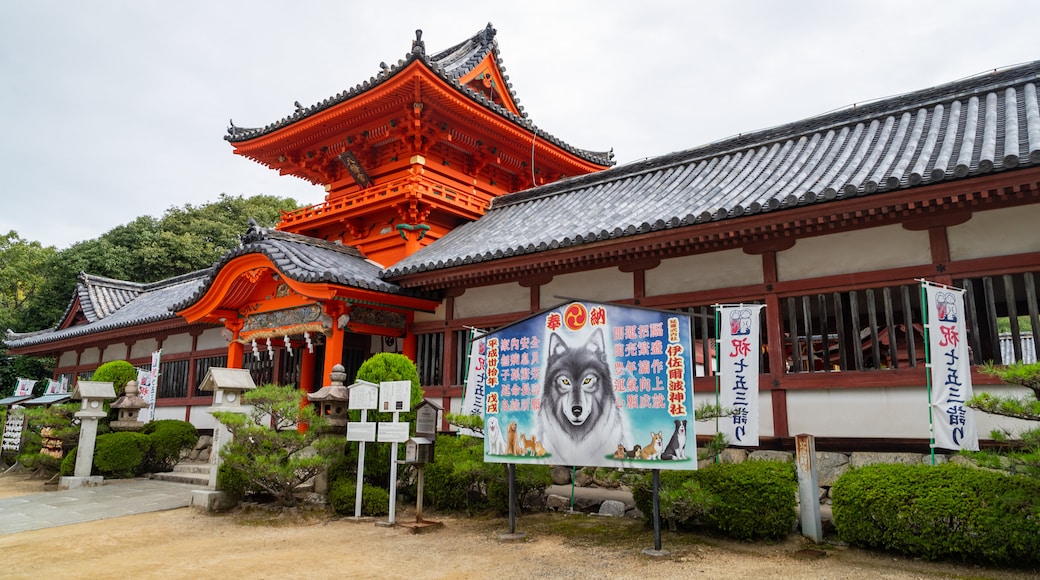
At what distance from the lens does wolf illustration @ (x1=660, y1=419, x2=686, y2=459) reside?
249 inches

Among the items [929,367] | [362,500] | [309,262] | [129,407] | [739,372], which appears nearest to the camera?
[929,367]

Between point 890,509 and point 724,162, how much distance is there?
7.58m

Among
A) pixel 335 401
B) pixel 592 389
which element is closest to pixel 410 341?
pixel 335 401

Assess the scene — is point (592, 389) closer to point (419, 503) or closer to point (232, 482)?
point (419, 503)

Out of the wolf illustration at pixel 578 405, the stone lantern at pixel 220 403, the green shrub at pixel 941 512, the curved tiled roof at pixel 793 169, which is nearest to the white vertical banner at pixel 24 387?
the stone lantern at pixel 220 403

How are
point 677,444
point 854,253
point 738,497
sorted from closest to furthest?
point 677,444 → point 738,497 → point 854,253

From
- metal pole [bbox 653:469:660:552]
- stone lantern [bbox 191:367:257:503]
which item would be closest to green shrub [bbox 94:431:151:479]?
stone lantern [bbox 191:367:257:503]

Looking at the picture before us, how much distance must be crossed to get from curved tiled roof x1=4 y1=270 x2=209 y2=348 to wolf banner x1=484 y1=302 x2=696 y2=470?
17.0 m

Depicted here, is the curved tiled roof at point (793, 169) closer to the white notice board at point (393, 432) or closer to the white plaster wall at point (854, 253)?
the white plaster wall at point (854, 253)

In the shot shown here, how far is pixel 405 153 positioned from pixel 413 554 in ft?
34.5

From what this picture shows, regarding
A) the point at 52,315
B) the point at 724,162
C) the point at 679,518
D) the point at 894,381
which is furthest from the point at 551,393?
the point at 52,315

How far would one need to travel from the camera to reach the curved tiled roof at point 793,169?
7.84m

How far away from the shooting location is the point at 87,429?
44.9ft

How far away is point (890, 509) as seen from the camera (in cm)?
609
